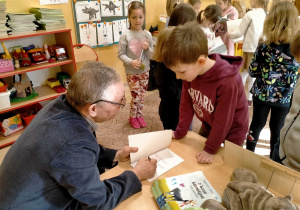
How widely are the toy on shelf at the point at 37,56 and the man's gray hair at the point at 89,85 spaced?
200 centimetres

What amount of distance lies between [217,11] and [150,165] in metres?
2.20

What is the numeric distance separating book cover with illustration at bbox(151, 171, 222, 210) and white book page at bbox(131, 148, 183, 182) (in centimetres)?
7

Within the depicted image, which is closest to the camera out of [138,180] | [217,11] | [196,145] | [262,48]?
[138,180]

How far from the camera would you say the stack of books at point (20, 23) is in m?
2.33

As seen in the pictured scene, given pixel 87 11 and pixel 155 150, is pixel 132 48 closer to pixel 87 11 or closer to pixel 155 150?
pixel 87 11

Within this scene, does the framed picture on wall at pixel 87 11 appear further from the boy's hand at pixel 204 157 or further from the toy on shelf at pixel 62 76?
the boy's hand at pixel 204 157

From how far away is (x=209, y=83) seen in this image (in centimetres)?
116

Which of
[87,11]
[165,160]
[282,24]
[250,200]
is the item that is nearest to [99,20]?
[87,11]

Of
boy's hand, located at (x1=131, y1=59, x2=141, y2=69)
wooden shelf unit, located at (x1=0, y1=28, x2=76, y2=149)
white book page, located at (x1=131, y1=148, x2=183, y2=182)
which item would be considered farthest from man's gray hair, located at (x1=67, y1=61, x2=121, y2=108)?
wooden shelf unit, located at (x1=0, y1=28, x2=76, y2=149)

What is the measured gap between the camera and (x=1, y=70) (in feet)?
7.63

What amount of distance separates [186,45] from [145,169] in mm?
570

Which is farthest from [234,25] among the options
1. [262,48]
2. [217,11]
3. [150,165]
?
[150,165]

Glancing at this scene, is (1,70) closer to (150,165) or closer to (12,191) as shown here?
(12,191)

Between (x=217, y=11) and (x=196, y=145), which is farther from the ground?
(x=217, y=11)
